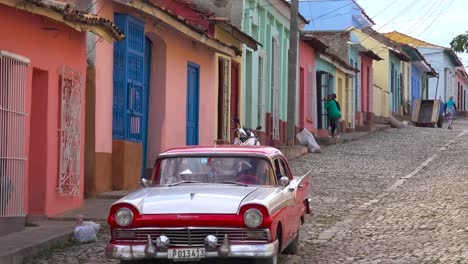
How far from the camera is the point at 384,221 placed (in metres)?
13.8

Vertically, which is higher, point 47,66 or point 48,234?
point 47,66

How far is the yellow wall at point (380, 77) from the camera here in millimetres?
49031

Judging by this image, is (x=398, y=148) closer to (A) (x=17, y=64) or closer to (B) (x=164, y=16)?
(B) (x=164, y=16)

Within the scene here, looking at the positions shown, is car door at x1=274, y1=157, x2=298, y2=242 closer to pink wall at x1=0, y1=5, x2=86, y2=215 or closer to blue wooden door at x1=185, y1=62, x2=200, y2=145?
pink wall at x1=0, y1=5, x2=86, y2=215

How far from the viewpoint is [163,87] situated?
1858 centimetres

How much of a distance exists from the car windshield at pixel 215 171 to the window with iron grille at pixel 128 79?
6227 mm

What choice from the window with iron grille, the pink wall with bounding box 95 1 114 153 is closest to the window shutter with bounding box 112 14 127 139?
the window with iron grille

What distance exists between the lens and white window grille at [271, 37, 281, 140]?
98.0 ft

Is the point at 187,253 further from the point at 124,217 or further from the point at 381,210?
the point at 381,210

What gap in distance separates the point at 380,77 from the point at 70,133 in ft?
127

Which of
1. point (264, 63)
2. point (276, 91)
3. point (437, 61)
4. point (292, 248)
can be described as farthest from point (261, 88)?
point (437, 61)

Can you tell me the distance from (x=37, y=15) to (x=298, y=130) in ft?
68.3

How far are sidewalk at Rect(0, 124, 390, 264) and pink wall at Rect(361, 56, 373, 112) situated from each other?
31814mm

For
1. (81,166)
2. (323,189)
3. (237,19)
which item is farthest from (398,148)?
(81,166)
